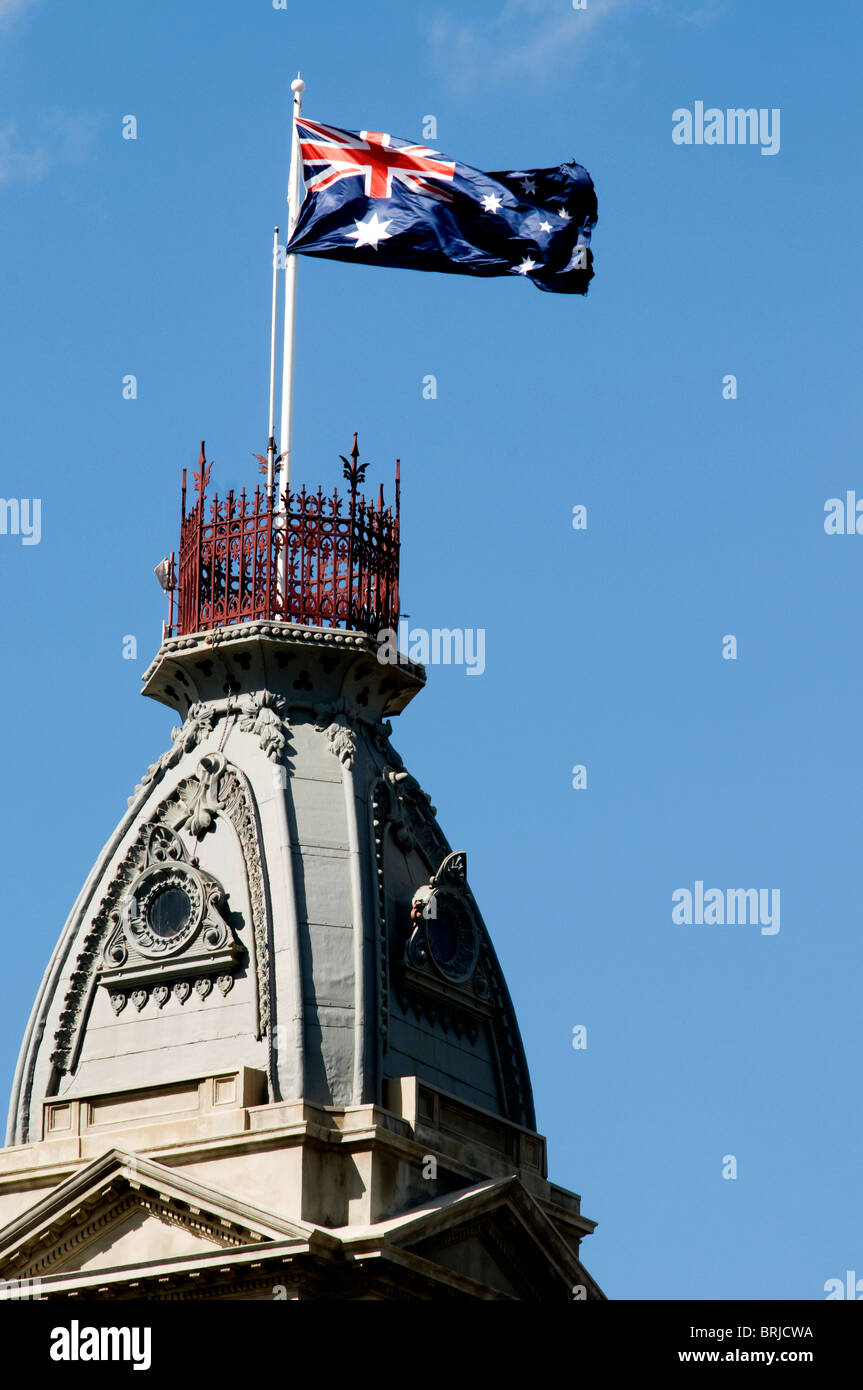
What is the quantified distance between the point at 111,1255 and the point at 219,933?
749 cm

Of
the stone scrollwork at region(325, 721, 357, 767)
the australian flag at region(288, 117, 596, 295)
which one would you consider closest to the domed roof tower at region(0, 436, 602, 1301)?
the stone scrollwork at region(325, 721, 357, 767)

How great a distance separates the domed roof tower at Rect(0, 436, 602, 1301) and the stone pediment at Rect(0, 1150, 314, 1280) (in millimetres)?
69

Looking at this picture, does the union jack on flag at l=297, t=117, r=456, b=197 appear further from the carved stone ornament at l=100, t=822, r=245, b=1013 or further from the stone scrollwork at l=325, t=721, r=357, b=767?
the carved stone ornament at l=100, t=822, r=245, b=1013

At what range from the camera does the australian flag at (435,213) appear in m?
85.1

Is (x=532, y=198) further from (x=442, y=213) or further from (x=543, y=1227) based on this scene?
(x=543, y=1227)

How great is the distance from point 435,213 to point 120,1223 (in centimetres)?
2593

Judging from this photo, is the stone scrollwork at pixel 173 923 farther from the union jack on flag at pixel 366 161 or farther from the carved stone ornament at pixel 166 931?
the union jack on flag at pixel 366 161

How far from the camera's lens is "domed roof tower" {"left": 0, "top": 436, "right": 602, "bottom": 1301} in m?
75.1

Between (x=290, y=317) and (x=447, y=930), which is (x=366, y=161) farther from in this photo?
(x=447, y=930)

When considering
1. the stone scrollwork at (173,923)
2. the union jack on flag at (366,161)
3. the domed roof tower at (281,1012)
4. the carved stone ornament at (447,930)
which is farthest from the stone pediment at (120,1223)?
the union jack on flag at (366,161)

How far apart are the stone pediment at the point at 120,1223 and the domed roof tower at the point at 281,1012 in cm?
7
